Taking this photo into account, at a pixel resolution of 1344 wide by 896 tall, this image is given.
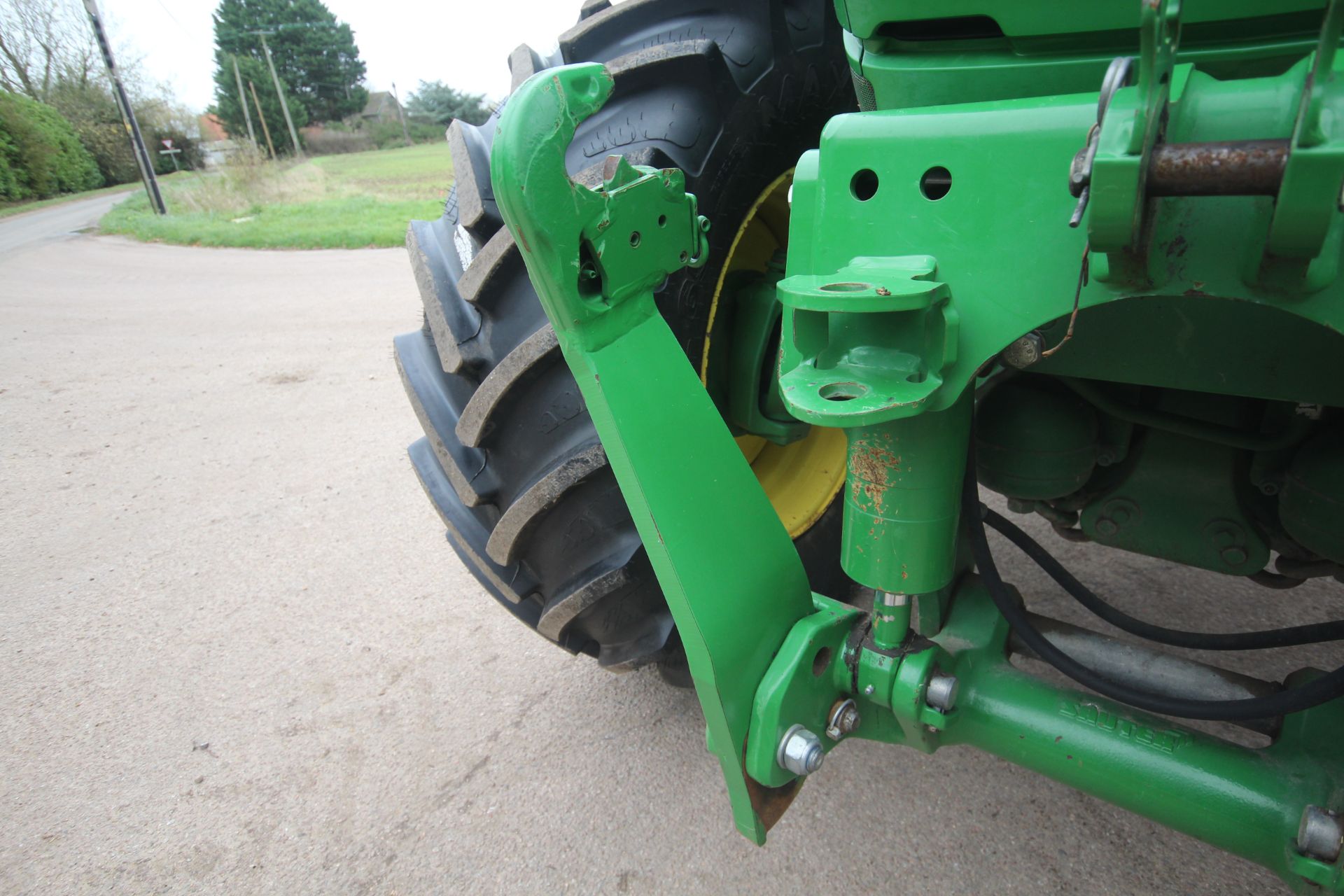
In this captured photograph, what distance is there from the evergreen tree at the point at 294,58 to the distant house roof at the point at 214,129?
1.26 ft

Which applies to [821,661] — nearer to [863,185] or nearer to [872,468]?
[872,468]

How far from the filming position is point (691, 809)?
1.62m

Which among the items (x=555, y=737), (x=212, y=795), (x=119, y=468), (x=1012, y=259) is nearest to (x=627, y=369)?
(x=1012, y=259)

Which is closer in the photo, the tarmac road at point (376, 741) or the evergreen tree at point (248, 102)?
the tarmac road at point (376, 741)

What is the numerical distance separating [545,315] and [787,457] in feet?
2.51

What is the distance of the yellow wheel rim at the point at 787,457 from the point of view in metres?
1.62

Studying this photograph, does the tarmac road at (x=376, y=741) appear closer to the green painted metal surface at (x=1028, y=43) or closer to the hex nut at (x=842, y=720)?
the hex nut at (x=842, y=720)

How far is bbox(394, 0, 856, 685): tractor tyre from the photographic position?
4.15 ft

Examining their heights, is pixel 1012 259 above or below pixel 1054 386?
above

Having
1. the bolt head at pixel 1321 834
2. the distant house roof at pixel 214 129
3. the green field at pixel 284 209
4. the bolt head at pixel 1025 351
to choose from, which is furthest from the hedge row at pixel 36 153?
the bolt head at pixel 1321 834

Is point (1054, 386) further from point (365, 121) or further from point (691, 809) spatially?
point (365, 121)

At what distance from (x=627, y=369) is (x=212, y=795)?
154 centimetres

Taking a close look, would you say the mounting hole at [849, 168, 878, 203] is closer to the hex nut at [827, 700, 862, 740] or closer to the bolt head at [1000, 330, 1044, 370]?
the bolt head at [1000, 330, 1044, 370]

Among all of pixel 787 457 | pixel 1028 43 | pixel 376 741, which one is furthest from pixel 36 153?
pixel 1028 43
